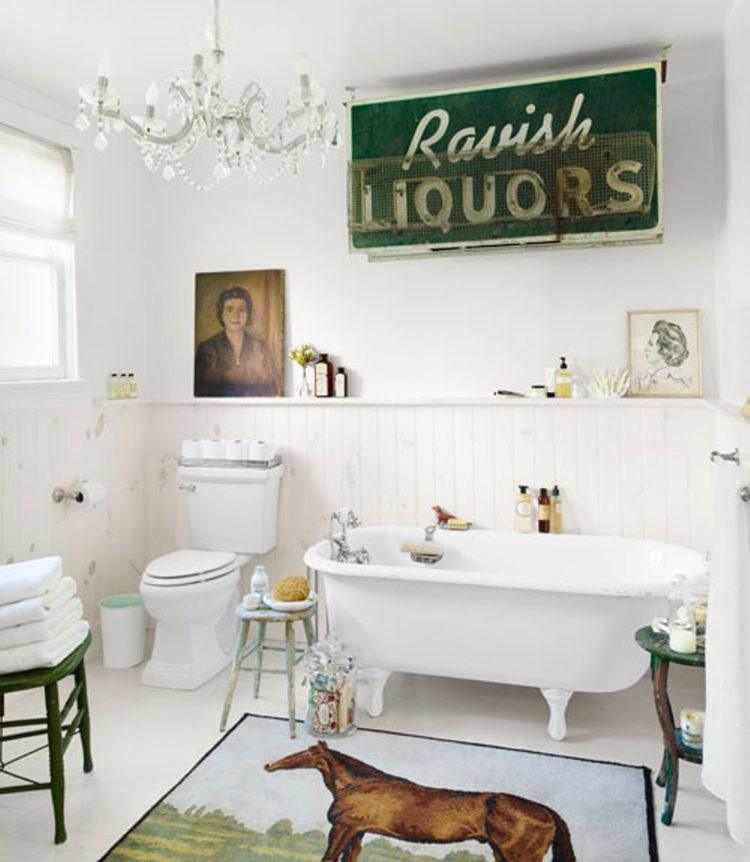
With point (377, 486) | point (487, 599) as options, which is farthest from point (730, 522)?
point (377, 486)

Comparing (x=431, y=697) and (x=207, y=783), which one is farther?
(x=431, y=697)

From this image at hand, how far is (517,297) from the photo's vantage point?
3.75m

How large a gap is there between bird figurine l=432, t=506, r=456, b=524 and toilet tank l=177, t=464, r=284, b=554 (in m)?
0.85

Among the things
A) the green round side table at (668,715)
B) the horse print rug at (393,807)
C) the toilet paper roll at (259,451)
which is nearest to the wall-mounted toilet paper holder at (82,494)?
the toilet paper roll at (259,451)

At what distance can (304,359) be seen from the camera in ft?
13.1

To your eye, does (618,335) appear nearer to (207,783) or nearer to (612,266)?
(612,266)

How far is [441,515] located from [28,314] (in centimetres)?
219

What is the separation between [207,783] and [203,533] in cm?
153

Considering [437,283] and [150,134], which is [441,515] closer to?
[437,283]

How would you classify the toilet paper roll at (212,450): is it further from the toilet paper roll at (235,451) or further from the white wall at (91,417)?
the white wall at (91,417)

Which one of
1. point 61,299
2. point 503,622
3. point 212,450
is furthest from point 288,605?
point 61,299

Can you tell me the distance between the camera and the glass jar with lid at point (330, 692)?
298 cm

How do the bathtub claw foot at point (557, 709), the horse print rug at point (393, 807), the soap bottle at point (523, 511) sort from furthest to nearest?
the soap bottle at point (523, 511)
the bathtub claw foot at point (557, 709)
the horse print rug at point (393, 807)

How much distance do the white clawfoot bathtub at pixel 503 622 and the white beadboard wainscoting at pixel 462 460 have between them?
1.07 feet
